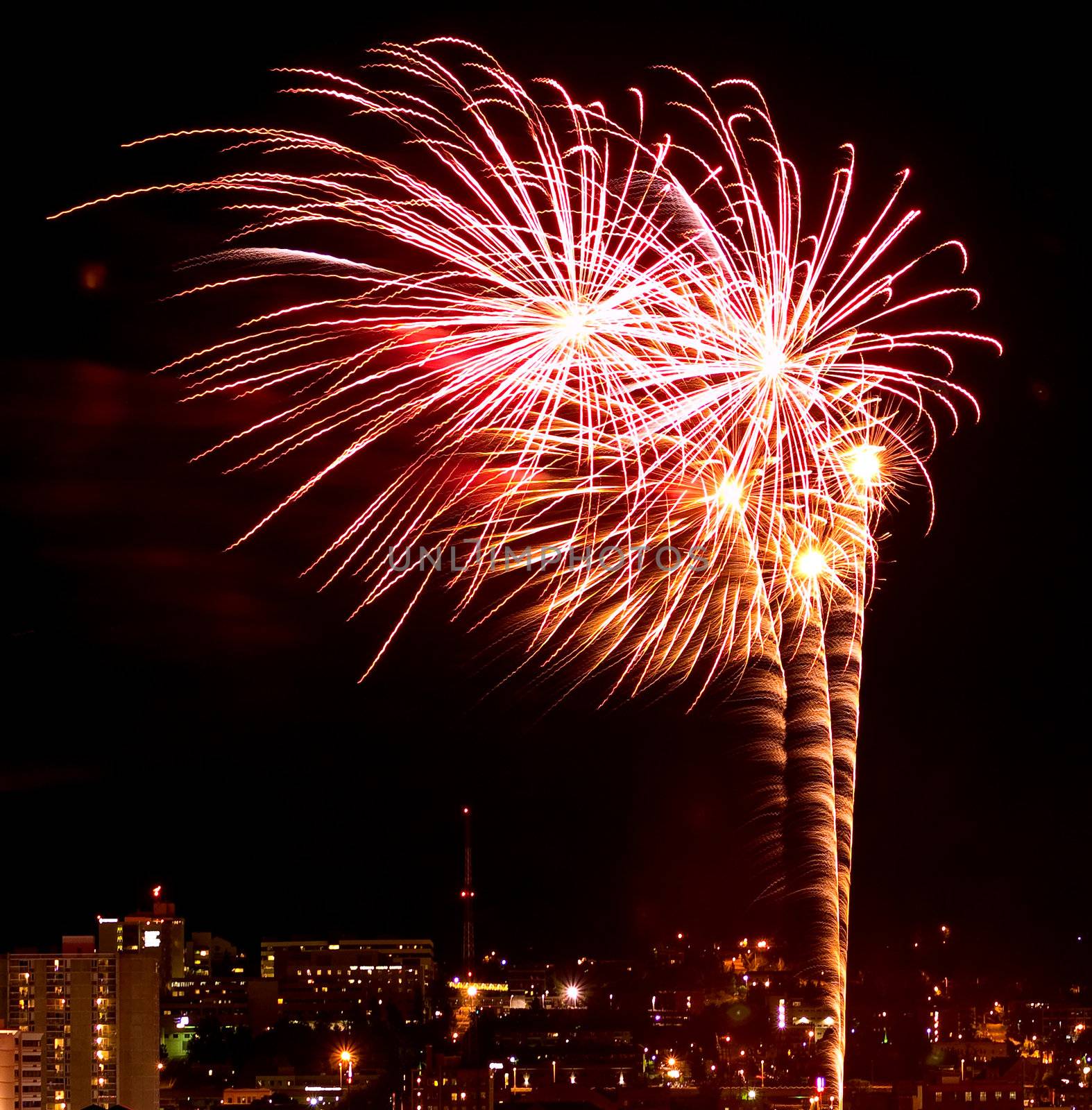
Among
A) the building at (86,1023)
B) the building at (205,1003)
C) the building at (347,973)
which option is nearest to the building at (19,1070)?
the building at (86,1023)

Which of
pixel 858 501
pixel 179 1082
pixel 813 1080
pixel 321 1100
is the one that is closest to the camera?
pixel 858 501

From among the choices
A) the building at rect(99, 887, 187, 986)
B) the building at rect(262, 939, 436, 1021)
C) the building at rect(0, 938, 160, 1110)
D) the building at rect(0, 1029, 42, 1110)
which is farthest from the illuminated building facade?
the building at rect(0, 1029, 42, 1110)

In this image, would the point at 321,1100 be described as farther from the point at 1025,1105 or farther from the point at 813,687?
the point at 813,687

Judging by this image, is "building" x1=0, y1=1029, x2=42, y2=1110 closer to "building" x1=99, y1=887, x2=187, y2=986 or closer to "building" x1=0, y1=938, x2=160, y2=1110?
"building" x1=0, y1=938, x2=160, y2=1110

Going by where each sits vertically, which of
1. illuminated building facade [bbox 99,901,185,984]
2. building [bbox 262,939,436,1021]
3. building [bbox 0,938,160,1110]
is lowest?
building [bbox 262,939,436,1021]

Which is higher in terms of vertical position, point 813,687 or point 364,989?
point 813,687

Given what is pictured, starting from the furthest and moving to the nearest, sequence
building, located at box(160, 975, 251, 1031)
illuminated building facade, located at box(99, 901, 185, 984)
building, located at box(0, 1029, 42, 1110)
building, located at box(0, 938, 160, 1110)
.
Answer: illuminated building facade, located at box(99, 901, 185, 984), building, located at box(160, 975, 251, 1031), building, located at box(0, 938, 160, 1110), building, located at box(0, 1029, 42, 1110)

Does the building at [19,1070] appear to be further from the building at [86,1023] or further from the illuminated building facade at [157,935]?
the illuminated building facade at [157,935]

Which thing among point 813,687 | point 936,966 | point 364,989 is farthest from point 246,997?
point 813,687
